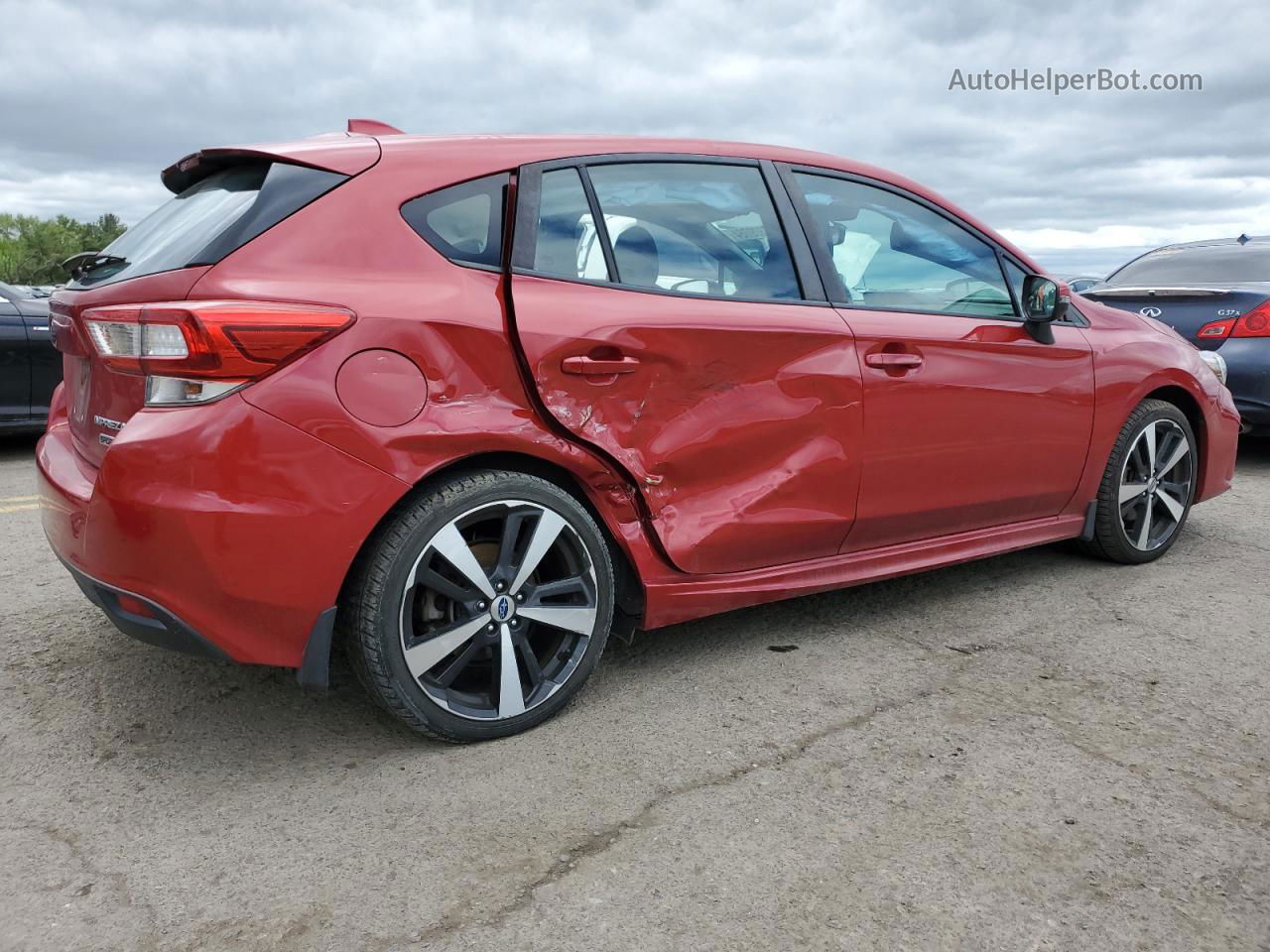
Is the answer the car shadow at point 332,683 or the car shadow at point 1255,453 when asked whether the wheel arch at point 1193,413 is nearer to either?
the car shadow at point 332,683

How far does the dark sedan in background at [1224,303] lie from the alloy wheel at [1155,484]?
2047 millimetres

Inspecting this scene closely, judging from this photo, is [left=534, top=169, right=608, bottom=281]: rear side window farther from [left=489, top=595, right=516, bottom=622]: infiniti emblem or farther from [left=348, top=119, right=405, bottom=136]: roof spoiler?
[left=489, top=595, right=516, bottom=622]: infiniti emblem

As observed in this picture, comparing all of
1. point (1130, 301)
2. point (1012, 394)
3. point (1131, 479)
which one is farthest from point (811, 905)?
point (1130, 301)

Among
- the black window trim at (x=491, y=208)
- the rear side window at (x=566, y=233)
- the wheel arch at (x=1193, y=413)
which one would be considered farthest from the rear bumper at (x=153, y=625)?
the wheel arch at (x=1193, y=413)

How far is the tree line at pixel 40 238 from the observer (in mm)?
130500

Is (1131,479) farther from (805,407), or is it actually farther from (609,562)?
(609,562)

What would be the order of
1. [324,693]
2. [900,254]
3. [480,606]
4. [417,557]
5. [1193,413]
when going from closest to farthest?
1. [417,557]
2. [480,606]
3. [324,693]
4. [900,254]
5. [1193,413]

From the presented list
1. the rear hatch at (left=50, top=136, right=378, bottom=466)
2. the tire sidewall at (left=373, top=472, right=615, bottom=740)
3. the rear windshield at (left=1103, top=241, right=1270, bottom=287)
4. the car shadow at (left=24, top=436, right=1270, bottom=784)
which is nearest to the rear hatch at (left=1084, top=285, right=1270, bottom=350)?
the rear windshield at (left=1103, top=241, right=1270, bottom=287)

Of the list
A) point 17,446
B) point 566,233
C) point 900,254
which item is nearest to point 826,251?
point 900,254

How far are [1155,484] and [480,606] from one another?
3033 millimetres

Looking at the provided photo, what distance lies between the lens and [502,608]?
2.67m

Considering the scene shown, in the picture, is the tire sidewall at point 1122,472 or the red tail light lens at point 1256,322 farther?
the red tail light lens at point 1256,322

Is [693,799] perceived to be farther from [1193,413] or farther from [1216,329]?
[1216,329]

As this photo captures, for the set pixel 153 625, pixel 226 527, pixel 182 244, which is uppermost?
pixel 182 244
